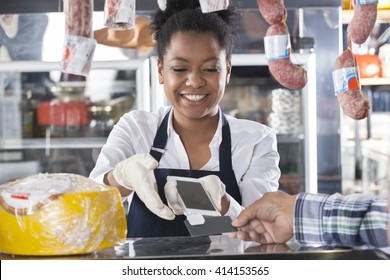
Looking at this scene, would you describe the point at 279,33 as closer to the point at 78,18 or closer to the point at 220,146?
the point at 220,146

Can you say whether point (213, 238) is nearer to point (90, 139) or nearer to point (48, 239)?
point (48, 239)

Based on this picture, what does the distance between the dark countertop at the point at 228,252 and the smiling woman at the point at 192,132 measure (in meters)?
0.65

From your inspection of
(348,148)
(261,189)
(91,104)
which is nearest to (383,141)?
(348,148)

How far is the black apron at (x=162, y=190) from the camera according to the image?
2254mm

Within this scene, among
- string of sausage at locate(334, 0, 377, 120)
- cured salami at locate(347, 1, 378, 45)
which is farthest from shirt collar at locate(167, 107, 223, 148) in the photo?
cured salami at locate(347, 1, 378, 45)

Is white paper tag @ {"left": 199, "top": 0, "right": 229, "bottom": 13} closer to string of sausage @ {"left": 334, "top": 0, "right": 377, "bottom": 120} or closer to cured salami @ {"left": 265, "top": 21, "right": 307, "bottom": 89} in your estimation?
cured salami @ {"left": 265, "top": 21, "right": 307, "bottom": 89}

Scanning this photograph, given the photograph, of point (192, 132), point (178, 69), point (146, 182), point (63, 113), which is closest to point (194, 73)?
point (178, 69)

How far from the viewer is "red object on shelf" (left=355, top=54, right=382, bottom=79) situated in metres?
3.90

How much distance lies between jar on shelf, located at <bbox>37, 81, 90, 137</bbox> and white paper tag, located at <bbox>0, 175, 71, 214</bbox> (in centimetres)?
187

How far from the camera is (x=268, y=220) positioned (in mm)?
1604

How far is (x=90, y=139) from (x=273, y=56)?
136 cm

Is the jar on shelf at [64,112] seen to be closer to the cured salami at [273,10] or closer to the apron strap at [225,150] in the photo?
the apron strap at [225,150]

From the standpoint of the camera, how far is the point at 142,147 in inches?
95.1

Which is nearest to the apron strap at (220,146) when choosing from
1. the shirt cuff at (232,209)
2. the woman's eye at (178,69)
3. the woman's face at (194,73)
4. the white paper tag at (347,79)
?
the woman's face at (194,73)
